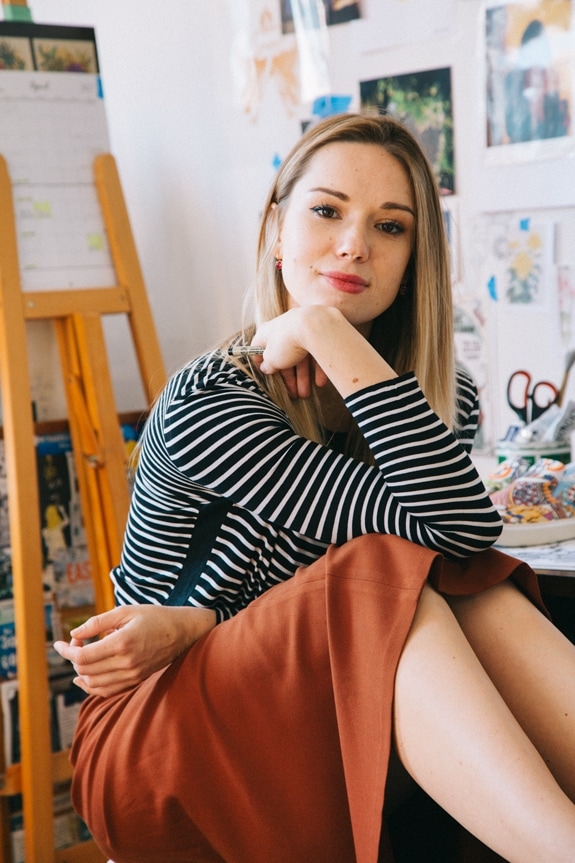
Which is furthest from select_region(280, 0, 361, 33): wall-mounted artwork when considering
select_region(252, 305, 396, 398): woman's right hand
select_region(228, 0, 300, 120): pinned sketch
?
select_region(252, 305, 396, 398): woman's right hand

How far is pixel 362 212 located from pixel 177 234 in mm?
1173

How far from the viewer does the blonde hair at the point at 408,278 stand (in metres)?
1.30

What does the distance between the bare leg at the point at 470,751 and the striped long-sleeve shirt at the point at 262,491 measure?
0.13 m

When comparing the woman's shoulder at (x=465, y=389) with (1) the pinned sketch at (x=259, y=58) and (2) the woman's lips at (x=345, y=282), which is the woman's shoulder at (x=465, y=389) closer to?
(2) the woman's lips at (x=345, y=282)

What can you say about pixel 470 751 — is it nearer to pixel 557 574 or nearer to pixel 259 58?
pixel 557 574

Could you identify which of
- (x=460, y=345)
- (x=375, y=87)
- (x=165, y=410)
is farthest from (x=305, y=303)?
(x=375, y=87)

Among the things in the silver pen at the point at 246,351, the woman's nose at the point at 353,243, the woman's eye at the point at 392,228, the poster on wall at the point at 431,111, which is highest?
the poster on wall at the point at 431,111

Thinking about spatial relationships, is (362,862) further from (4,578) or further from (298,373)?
(4,578)

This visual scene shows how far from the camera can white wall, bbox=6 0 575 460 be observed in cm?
221

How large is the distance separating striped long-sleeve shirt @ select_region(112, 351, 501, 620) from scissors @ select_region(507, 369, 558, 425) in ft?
2.20

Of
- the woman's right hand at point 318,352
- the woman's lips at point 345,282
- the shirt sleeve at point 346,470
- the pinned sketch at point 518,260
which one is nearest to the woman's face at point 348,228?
the woman's lips at point 345,282

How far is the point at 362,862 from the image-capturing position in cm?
92

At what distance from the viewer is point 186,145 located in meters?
2.31

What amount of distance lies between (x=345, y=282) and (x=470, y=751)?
A: 25.4 inches
